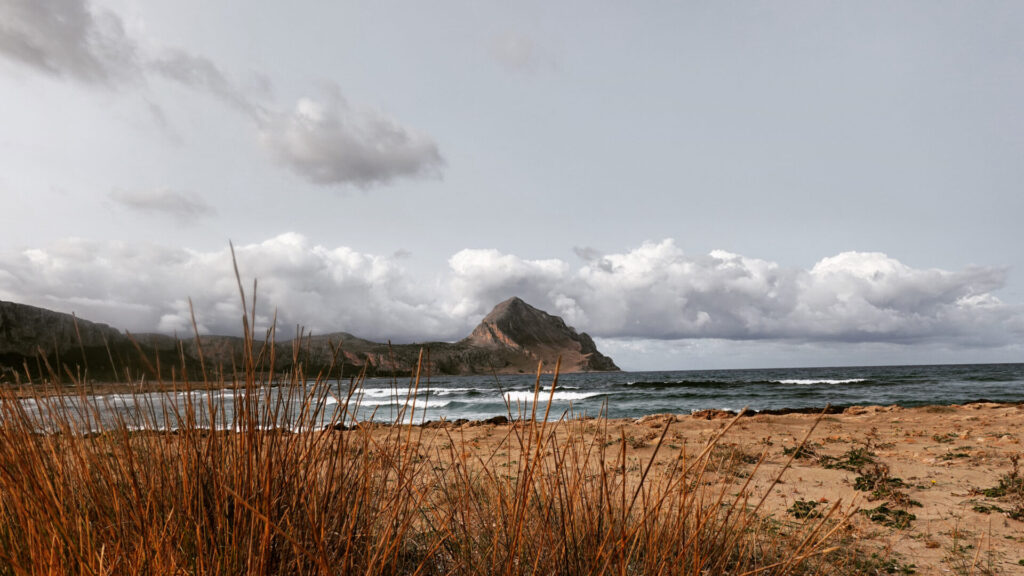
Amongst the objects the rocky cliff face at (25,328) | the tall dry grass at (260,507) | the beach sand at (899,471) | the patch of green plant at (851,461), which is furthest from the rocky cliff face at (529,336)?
the tall dry grass at (260,507)

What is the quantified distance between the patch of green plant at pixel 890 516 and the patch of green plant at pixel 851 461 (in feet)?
5.33

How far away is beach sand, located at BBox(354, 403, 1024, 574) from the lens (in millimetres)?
3377

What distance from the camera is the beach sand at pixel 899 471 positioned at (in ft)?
11.1

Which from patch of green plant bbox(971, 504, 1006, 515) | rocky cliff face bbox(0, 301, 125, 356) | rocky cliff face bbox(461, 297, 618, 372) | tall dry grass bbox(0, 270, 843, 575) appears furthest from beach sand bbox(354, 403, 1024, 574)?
rocky cliff face bbox(461, 297, 618, 372)

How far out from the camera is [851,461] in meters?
6.14

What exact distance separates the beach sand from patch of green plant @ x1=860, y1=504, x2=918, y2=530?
5 centimetres

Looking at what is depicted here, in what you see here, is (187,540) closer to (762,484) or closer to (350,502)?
(350,502)

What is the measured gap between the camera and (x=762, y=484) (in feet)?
17.4

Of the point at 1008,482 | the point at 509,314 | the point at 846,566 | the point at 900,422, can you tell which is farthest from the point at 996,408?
the point at 509,314

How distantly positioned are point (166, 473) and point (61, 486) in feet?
1.06

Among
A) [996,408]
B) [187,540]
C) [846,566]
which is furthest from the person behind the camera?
[996,408]

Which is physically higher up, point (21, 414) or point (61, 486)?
point (21, 414)

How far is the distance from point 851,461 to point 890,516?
2.23 metres

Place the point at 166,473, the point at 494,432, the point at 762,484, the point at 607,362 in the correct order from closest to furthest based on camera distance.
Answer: the point at 166,473 → the point at 762,484 → the point at 494,432 → the point at 607,362
